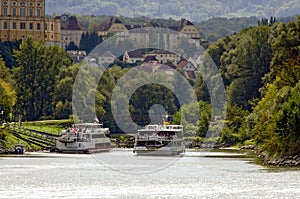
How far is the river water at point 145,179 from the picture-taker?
236 ft

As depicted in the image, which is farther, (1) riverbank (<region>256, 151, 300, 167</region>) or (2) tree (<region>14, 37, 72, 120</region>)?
(2) tree (<region>14, 37, 72, 120</region>)

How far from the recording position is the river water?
7206 cm

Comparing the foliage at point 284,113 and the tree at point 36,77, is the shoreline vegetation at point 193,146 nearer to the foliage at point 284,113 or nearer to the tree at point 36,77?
the foliage at point 284,113

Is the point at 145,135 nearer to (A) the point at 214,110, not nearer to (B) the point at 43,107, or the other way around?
(A) the point at 214,110

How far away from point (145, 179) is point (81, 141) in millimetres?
52307

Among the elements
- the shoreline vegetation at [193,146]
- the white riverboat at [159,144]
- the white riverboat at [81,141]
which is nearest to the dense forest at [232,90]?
the shoreline vegetation at [193,146]

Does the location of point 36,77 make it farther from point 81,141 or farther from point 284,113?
point 284,113

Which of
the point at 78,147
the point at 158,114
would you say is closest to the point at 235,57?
the point at 158,114

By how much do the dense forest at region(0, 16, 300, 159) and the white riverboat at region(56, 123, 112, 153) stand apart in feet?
35.0

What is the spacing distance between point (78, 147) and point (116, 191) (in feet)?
201

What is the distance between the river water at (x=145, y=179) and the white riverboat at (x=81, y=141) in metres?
23.3

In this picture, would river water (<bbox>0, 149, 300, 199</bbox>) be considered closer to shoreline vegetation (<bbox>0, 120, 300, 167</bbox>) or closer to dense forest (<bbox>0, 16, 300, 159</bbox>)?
shoreline vegetation (<bbox>0, 120, 300, 167</bbox>)

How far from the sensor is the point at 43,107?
183 metres

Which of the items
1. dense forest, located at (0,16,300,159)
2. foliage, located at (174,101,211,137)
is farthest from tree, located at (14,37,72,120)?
foliage, located at (174,101,211,137)
